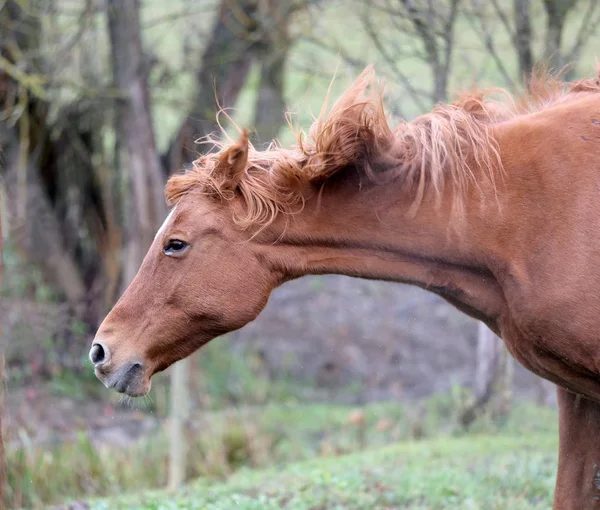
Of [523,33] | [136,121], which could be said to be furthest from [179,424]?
[523,33]

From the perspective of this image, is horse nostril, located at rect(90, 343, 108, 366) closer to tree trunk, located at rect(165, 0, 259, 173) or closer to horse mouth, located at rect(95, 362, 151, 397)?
horse mouth, located at rect(95, 362, 151, 397)

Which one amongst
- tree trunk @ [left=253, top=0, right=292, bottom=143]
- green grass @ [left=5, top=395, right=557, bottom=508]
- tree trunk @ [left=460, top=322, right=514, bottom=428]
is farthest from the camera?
tree trunk @ [left=253, top=0, right=292, bottom=143]

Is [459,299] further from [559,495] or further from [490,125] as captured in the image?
[559,495]

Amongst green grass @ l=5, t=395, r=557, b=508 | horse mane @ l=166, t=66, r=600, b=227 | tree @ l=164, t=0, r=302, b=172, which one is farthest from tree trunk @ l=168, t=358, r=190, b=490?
horse mane @ l=166, t=66, r=600, b=227

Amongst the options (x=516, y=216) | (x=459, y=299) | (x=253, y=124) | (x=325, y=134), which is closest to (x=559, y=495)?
(x=459, y=299)

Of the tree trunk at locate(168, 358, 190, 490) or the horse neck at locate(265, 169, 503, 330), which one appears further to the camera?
the tree trunk at locate(168, 358, 190, 490)

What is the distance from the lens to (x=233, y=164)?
371 cm

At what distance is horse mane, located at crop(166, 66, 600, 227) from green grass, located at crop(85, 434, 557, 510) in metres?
2.11

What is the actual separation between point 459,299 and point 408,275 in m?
0.27

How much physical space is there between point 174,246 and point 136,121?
20.5 ft

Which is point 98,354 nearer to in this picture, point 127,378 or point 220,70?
point 127,378

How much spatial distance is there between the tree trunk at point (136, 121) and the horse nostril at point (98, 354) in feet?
19.3

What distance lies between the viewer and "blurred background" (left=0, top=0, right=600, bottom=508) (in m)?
7.80

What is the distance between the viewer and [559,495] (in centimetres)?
383
